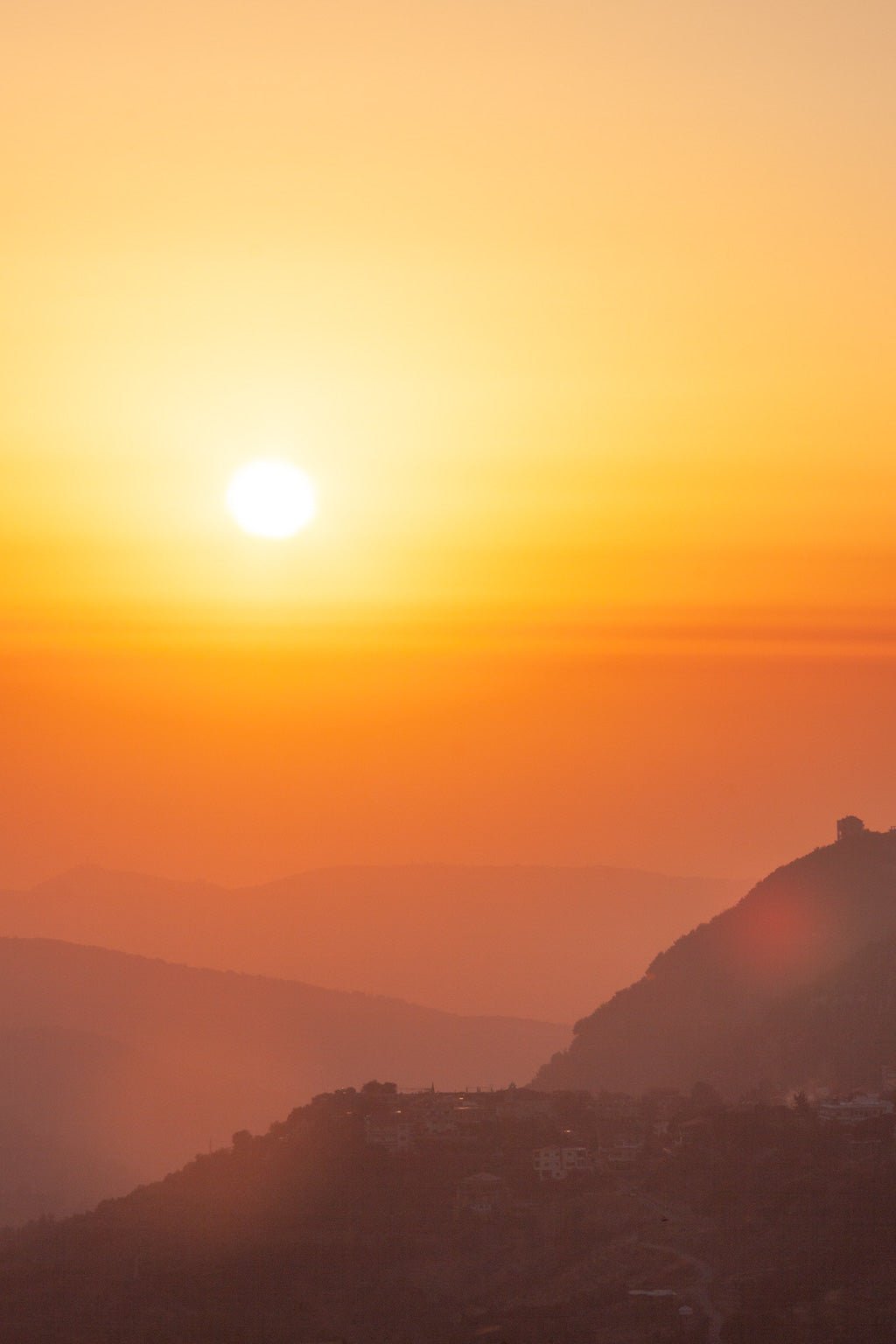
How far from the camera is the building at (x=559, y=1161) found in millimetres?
96250

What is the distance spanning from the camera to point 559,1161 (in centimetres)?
9719

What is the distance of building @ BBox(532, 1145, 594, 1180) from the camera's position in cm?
9625

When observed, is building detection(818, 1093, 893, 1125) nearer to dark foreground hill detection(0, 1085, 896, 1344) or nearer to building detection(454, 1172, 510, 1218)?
dark foreground hill detection(0, 1085, 896, 1344)

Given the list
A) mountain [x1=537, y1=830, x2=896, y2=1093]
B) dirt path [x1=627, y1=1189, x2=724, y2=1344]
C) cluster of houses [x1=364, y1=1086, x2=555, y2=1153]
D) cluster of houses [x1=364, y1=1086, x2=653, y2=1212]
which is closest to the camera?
dirt path [x1=627, y1=1189, x2=724, y2=1344]

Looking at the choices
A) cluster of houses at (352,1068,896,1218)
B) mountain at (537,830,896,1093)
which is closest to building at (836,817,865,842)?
mountain at (537,830,896,1093)

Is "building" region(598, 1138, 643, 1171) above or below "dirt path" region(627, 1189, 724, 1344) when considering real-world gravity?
above

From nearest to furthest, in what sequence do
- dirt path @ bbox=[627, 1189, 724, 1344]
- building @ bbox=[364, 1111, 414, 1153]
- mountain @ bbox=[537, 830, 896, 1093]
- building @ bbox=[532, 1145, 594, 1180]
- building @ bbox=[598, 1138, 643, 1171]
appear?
dirt path @ bbox=[627, 1189, 724, 1344], building @ bbox=[532, 1145, 594, 1180], building @ bbox=[598, 1138, 643, 1171], building @ bbox=[364, 1111, 414, 1153], mountain @ bbox=[537, 830, 896, 1093]

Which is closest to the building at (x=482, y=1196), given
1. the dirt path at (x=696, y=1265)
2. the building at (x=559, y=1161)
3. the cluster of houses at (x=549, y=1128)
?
the cluster of houses at (x=549, y=1128)

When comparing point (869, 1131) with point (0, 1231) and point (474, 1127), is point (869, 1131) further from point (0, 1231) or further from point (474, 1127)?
point (0, 1231)

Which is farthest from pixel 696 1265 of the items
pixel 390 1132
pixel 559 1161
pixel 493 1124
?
pixel 390 1132

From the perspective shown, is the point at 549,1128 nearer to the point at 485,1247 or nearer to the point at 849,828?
the point at 485,1247

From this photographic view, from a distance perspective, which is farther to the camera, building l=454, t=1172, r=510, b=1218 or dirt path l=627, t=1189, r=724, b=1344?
building l=454, t=1172, r=510, b=1218

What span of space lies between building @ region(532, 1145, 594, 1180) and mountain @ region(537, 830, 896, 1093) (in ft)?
104

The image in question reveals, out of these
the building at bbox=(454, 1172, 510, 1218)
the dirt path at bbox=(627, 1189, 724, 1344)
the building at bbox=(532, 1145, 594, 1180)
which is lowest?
the dirt path at bbox=(627, 1189, 724, 1344)
